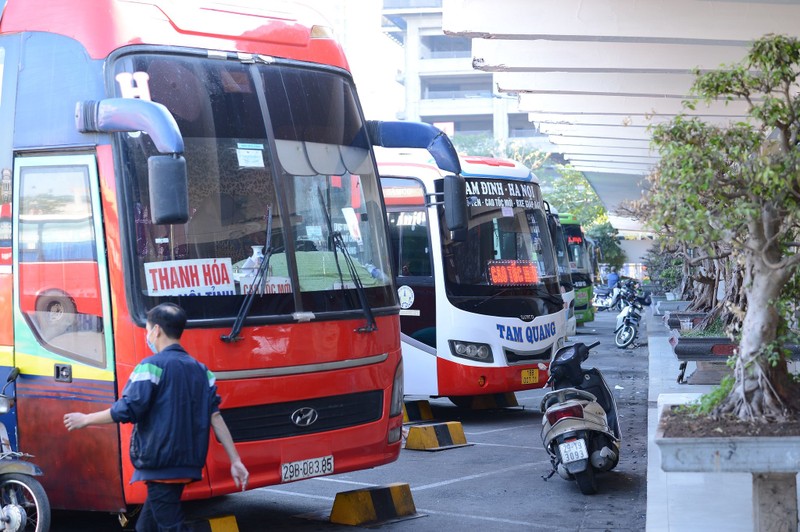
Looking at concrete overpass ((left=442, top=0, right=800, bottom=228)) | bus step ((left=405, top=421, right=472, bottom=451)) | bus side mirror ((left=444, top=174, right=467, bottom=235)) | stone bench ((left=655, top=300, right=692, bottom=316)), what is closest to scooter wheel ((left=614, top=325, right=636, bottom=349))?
stone bench ((left=655, top=300, right=692, bottom=316))

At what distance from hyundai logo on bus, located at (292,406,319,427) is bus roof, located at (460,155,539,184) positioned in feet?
20.6

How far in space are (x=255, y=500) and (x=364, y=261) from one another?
2440 mm

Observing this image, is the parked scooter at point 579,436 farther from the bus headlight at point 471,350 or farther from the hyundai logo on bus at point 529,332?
the hyundai logo on bus at point 529,332

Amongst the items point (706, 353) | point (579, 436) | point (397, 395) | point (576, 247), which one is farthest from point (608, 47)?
point (576, 247)

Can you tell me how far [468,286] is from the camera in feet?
42.6

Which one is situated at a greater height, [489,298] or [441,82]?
[441,82]

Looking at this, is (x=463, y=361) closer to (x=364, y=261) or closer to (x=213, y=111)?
Answer: (x=364, y=261)

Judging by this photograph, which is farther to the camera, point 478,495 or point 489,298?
point 489,298

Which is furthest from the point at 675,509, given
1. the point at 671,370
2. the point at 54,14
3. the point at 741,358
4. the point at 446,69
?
the point at 446,69

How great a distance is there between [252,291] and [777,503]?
3.25 metres

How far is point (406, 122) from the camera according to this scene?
27.7 feet

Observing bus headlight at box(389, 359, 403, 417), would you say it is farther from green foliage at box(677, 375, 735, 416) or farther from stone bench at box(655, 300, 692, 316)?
stone bench at box(655, 300, 692, 316)

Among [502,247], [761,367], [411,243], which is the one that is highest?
[411,243]

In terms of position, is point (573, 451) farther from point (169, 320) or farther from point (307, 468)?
point (169, 320)
